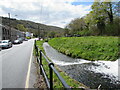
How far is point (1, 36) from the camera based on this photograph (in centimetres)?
3884

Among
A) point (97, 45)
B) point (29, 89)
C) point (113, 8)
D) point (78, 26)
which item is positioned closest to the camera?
point (29, 89)

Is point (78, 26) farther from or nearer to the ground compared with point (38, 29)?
nearer to the ground

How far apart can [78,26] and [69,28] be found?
887 cm

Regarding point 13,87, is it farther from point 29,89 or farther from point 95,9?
point 95,9

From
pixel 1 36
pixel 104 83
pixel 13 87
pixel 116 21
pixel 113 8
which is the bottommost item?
pixel 104 83

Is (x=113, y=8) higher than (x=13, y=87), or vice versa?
(x=113, y=8)

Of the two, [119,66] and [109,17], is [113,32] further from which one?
[119,66]

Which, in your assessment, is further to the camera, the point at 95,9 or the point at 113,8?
the point at 95,9

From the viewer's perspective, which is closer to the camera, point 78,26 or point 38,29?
point 78,26

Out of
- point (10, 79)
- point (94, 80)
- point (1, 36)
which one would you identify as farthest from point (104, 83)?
point (1, 36)

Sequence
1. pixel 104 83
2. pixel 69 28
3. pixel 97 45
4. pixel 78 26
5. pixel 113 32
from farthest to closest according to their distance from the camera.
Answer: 1. pixel 69 28
2. pixel 78 26
3. pixel 113 32
4. pixel 97 45
5. pixel 104 83

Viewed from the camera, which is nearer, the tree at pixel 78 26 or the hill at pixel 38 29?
the tree at pixel 78 26

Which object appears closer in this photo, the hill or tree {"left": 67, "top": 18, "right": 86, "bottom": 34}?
tree {"left": 67, "top": 18, "right": 86, "bottom": 34}

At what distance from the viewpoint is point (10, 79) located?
17.1 feet
